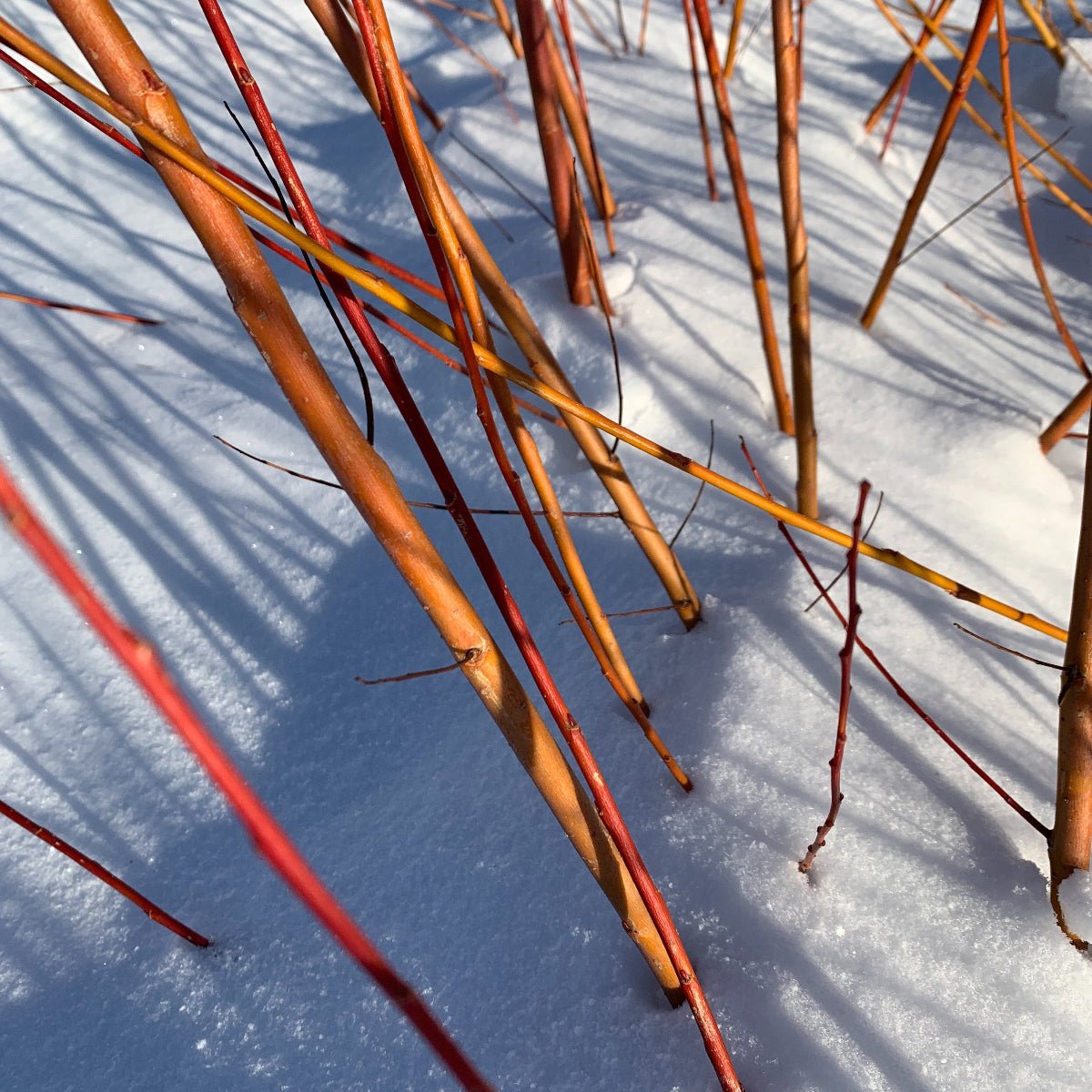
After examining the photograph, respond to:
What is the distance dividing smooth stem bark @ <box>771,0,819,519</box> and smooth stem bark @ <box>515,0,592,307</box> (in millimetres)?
291

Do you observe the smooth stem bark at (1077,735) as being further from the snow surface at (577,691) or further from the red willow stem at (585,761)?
the red willow stem at (585,761)

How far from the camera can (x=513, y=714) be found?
16.6 inches

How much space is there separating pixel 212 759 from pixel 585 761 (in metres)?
0.26

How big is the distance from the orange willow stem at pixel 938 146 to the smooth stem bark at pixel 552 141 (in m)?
0.34

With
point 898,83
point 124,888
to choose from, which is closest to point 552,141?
point 898,83

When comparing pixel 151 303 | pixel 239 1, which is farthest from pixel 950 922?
pixel 239 1

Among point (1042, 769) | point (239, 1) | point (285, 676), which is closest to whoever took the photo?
point (1042, 769)

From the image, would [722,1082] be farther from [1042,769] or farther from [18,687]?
[18,687]

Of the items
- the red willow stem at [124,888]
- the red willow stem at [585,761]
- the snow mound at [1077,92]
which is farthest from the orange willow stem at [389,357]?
the snow mound at [1077,92]

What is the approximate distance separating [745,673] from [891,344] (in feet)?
1.78

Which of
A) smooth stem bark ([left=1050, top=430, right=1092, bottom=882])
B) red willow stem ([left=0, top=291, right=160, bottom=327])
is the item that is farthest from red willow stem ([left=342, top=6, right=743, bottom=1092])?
red willow stem ([left=0, top=291, right=160, bottom=327])

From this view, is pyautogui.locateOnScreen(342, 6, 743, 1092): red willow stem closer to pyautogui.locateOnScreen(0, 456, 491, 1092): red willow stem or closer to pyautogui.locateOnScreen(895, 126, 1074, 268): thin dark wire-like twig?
pyautogui.locateOnScreen(0, 456, 491, 1092): red willow stem

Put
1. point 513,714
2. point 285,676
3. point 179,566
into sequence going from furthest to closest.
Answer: point 179,566 → point 285,676 → point 513,714

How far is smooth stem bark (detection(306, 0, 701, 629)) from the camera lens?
17.5 inches
